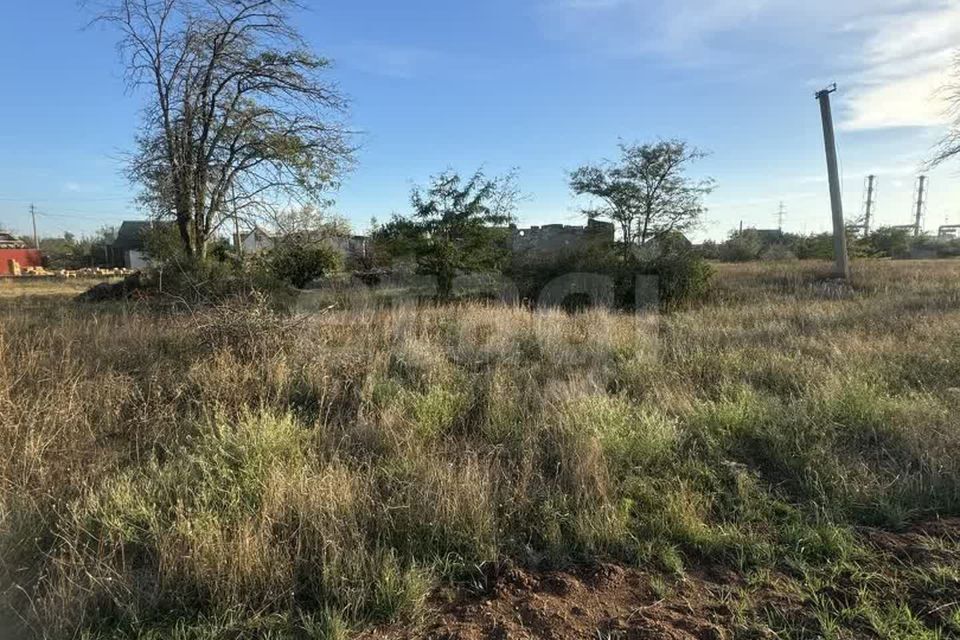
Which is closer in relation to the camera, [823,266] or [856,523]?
[856,523]

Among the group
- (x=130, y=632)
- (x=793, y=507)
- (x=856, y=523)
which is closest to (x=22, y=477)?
(x=130, y=632)

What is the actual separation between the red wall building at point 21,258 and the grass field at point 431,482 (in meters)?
56.6

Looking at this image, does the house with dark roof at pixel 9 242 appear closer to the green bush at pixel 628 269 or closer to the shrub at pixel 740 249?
the green bush at pixel 628 269

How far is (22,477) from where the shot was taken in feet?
10.6

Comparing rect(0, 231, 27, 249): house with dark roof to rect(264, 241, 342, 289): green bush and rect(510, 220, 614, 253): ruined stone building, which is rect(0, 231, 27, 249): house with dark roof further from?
rect(510, 220, 614, 253): ruined stone building

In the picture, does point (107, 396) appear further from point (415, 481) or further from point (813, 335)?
point (813, 335)

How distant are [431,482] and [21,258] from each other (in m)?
65.1

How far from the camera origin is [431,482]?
10.2 feet

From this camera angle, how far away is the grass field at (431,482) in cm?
236

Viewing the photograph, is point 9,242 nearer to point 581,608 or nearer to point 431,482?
point 431,482

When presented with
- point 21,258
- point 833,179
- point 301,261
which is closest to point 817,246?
point 833,179

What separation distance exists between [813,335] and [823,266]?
15.3 metres

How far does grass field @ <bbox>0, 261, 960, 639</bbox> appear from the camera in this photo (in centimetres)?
236

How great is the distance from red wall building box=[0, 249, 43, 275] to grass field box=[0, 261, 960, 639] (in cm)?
5664
